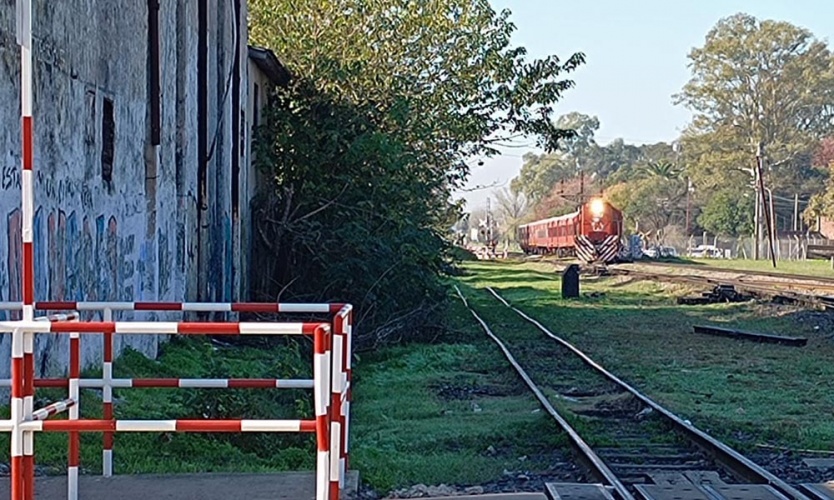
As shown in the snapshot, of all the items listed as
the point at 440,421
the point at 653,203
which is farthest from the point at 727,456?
the point at 653,203

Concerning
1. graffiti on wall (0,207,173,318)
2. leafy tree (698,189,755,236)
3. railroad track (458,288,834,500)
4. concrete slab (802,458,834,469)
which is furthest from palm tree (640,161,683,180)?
concrete slab (802,458,834,469)

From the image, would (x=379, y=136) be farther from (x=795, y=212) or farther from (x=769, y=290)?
(x=795, y=212)

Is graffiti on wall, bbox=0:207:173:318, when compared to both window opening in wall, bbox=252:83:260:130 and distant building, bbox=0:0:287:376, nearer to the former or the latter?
distant building, bbox=0:0:287:376

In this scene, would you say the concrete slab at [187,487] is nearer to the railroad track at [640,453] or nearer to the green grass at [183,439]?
the green grass at [183,439]

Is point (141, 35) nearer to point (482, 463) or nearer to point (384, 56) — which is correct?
point (482, 463)

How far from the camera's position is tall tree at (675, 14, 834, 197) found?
83938mm

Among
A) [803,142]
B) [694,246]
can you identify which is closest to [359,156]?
[803,142]

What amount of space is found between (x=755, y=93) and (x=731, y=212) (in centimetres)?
1516

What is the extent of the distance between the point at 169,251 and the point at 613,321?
42.9ft

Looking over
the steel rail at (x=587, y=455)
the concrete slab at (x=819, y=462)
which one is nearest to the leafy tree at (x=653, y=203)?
the steel rail at (x=587, y=455)

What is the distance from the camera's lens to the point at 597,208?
5953 cm

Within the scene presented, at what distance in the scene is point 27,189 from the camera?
5277 mm

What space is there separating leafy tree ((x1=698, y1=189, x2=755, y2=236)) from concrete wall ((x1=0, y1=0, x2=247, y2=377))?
267 feet

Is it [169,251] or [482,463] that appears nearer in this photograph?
[482,463]
